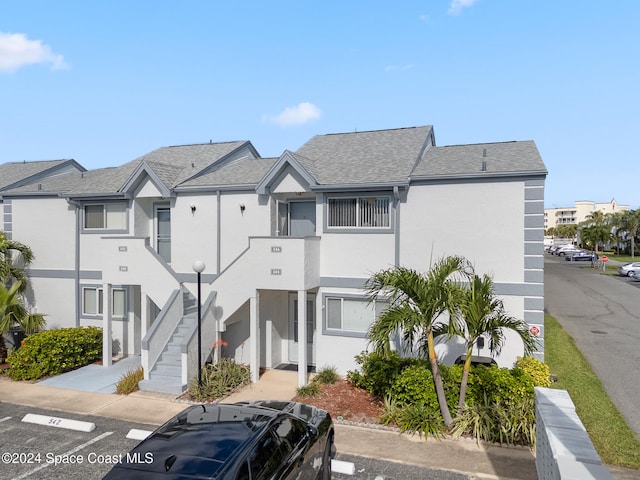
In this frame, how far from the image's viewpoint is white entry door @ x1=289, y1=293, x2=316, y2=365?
1572 centimetres

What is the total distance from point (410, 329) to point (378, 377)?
3.27 metres

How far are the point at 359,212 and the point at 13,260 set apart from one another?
14.9 m

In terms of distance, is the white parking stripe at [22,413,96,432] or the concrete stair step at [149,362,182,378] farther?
the concrete stair step at [149,362,182,378]

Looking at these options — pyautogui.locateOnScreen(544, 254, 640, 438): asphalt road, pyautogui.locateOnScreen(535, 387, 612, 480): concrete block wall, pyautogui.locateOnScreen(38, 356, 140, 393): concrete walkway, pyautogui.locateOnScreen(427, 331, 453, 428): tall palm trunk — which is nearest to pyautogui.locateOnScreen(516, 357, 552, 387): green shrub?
pyautogui.locateOnScreen(544, 254, 640, 438): asphalt road

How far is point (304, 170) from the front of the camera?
1447cm

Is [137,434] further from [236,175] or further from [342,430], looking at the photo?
[236,175]

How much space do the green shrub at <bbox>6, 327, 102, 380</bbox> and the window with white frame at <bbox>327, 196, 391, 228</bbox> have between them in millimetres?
9805

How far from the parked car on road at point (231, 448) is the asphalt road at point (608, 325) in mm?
8100

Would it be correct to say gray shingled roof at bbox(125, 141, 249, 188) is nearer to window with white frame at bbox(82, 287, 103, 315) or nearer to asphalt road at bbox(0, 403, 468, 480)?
window with white frame at bbox(82, 287, 103, 315)

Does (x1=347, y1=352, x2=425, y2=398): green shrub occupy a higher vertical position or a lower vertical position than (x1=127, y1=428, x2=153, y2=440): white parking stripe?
higher

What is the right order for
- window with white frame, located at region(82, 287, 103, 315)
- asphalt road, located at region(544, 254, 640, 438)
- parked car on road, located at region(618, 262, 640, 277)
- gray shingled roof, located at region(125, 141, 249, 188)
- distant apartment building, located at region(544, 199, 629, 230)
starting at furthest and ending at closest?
1. distant apartment building, located at region(544, 199, 629, 230)
2. parked car on road, located at region(618, 262, 640, 277)
3. window with white frame, located at region(82, 287, 103, 315)
4. gray shingled roof, located at region(125, 141, 249, 188)
5. asphalt road, located at region(544, 254, 640, 438)

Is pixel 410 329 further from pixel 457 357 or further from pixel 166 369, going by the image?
pixel 166 369

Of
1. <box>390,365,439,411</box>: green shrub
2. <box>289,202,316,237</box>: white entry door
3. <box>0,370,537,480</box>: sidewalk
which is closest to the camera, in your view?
<box>0,370,537,480</box>: sidewalk

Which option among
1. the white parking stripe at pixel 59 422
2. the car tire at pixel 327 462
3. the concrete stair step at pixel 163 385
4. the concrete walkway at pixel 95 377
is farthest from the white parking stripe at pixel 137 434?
the car tire at pixel 327 462
